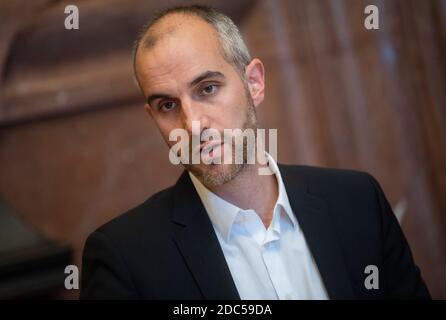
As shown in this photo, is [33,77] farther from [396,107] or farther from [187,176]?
[396,107]

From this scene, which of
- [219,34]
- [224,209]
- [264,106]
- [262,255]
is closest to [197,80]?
[219,34]

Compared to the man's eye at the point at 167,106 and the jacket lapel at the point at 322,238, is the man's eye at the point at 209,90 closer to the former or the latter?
the man's eye at the point at 167,106

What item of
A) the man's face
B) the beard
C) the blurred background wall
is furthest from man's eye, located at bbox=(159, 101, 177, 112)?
the blurred background wall

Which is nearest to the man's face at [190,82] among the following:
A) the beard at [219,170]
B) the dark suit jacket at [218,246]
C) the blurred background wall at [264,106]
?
the beard at [219,170]

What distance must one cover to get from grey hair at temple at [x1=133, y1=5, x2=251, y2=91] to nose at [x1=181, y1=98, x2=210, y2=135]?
122mm

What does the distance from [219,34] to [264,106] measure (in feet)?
2.07

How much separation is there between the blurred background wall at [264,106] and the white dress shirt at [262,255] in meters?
0.54

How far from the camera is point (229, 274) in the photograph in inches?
37.3

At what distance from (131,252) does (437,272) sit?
3.45 feet

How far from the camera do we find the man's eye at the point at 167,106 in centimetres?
Answer: 97

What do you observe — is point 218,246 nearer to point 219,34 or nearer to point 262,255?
point 262,255

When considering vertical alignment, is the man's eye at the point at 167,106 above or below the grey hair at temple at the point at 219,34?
below

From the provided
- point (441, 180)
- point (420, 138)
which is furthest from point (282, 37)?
point (441, 180)
